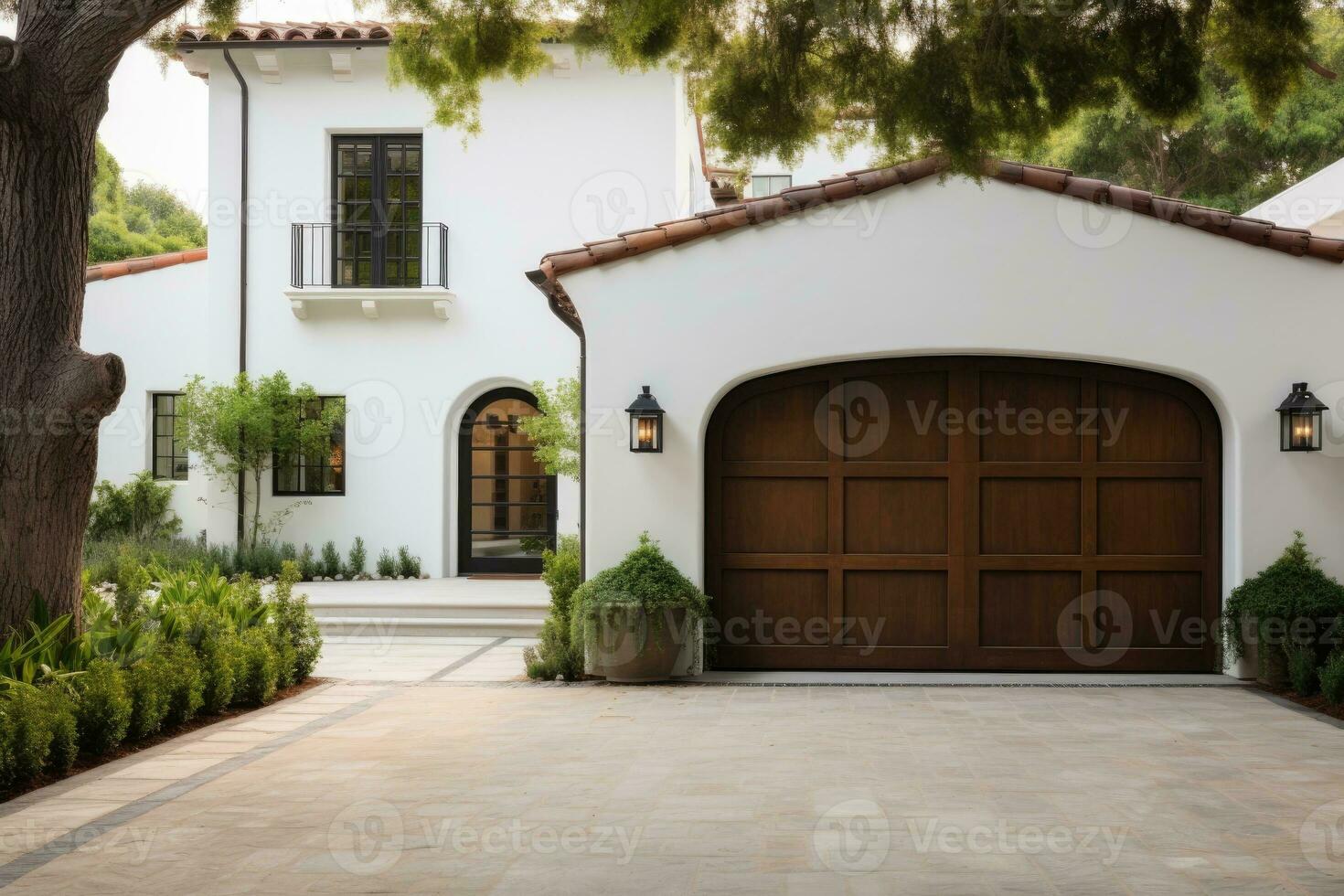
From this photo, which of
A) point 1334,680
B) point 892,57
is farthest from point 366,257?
point 1334,680

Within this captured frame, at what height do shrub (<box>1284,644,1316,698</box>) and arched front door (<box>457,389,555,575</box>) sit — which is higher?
arched front door (<box>457,389,555,575</box>)

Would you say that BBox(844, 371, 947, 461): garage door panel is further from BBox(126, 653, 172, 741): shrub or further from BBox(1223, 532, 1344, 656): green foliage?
BBox(126, 653, 172, 741): shrub

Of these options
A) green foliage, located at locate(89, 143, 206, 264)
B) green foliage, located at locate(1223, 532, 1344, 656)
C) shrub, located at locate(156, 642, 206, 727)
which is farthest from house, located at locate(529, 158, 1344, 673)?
green foliage, located at locate(89, 143, 206, 264)

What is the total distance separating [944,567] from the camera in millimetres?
9102

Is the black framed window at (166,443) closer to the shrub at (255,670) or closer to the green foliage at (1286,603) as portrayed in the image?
the shrub at (255,670)

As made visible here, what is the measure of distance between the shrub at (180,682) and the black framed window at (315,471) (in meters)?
8.08

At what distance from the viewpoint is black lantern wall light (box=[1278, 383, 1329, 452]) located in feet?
27.8

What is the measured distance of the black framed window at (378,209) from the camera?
1541cm

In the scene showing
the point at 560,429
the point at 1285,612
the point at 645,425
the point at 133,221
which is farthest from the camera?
the point at 133,221

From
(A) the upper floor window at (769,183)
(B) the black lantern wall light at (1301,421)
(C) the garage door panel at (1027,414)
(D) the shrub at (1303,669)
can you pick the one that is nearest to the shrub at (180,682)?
(C) the garage door panel at (1027,414)

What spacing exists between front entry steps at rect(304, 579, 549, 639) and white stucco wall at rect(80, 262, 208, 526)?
481cm

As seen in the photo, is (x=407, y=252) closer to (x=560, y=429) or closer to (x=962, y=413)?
(x=560, y=429)

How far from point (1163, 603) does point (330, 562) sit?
1030 cm

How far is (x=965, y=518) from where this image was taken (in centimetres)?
906
